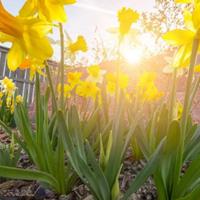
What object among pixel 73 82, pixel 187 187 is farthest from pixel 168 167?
pixel 73 82

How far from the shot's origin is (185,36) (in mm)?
780

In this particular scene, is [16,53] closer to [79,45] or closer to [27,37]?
[27,37]

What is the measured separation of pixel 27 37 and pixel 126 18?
38cm

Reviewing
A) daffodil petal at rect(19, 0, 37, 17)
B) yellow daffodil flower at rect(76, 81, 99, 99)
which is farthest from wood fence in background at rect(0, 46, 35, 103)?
daffodil petal at rect(19, 0, 37, 17)

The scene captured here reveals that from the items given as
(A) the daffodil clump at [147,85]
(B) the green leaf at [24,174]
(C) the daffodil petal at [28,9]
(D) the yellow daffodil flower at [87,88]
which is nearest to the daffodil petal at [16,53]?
(C) the daffodil petal at [28,9]

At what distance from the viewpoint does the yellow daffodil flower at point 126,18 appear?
1019mm

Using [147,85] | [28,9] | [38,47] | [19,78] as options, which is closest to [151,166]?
[38,47]

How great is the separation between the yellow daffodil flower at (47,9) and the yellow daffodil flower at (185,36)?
0.29 m

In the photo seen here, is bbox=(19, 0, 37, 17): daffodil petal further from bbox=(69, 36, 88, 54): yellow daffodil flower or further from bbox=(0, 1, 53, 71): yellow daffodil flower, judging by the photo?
bbox=(69, 36, 88, 54): yellow daffodil flower

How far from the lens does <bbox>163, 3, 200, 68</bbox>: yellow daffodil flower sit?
0.75 meters

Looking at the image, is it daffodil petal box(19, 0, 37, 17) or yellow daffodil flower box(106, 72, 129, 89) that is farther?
yellow daffodil flower box(106, 72, 129, 89)

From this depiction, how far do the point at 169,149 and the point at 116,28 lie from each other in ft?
1.66

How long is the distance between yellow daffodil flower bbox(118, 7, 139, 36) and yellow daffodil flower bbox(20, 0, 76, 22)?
0.74ft

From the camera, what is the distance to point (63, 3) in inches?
33.4
